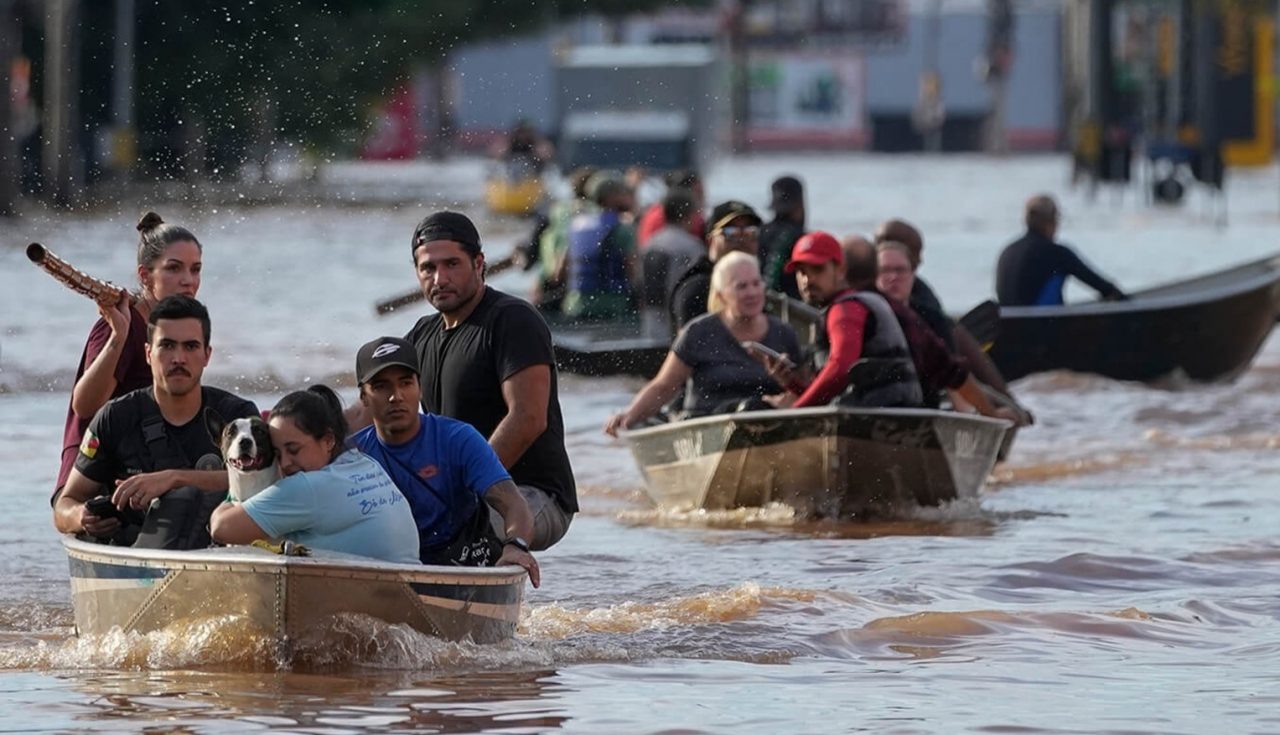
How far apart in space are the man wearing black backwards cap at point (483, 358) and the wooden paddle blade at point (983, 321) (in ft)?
19.3

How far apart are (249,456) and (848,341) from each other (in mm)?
5092

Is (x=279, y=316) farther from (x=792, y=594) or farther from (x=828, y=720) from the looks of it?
(x=828, y=720)

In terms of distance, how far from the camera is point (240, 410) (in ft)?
29.6

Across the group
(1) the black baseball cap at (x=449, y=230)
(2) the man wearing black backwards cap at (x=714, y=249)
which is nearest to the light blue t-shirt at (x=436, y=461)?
(1) the black baseball cap at (x=449, y=230)

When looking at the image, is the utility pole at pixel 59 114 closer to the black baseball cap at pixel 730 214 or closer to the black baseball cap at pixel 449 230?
the black baseball cap at pixel 730 214

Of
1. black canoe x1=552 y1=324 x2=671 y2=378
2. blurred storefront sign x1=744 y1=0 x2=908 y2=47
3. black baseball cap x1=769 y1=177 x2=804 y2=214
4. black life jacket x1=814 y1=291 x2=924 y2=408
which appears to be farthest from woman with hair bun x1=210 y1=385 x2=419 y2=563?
blurred storefront sign x1=744 y1=0 x2=908 y2=47

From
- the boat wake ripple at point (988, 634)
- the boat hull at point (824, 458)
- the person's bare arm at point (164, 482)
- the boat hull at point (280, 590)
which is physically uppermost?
the person's bare arm at point (164, 482)

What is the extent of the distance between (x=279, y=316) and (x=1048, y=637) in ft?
63.3

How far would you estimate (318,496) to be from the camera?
332 inches

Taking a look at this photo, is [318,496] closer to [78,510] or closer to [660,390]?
[78,510]


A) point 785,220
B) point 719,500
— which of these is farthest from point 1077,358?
point 719,500

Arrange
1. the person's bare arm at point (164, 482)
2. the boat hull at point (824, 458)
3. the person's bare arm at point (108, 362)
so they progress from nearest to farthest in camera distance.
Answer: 1. the person's bare arm at point (164, 482)
2. the person's bare arm at point (108, 362)
3. the boat hull at point (824, 458)

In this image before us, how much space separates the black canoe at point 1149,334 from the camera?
19.4 metres

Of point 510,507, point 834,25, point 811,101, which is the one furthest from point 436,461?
point 834,25
